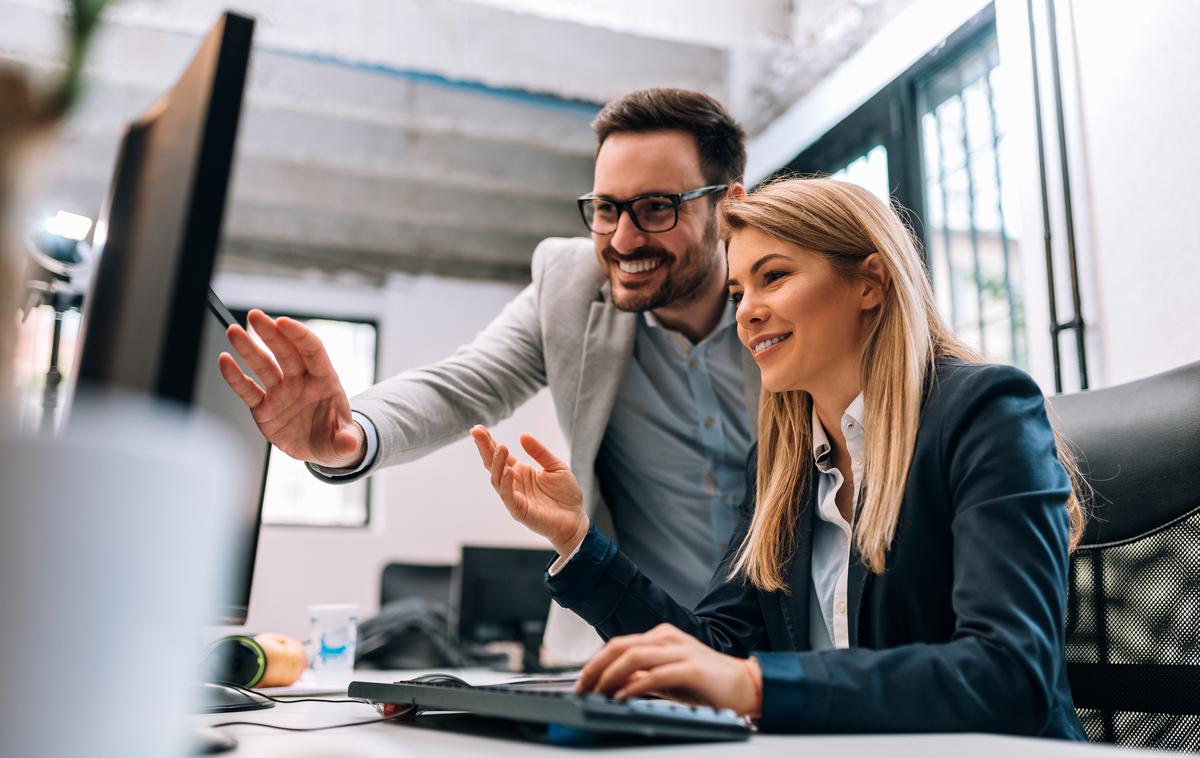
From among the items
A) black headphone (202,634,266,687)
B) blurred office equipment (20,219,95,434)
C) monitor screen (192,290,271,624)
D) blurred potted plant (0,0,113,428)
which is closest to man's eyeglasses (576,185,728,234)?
monitor screen (192,290,271,624)

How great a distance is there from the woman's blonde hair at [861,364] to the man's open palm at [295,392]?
1.95 feet

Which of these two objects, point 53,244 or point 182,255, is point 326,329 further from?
point 182,255

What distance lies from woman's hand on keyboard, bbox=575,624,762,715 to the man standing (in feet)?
3.34

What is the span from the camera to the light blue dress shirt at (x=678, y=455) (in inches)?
71.1

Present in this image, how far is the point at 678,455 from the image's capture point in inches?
73.1

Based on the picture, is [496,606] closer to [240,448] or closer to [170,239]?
[240,448]

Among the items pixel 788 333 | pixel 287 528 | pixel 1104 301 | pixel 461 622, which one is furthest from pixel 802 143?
pixel 287 528

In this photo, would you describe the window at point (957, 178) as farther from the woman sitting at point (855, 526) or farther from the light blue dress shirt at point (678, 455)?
the woman sitting at point (855, 526)

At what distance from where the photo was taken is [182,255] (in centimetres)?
54

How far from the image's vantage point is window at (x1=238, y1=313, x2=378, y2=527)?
673 cm

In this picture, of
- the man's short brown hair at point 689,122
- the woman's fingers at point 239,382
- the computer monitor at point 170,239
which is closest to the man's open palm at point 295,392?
the woman's fingers at point 239,382

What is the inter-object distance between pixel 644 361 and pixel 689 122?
0.48m

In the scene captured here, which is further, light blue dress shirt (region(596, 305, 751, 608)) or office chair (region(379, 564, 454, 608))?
office chair (region(379, 564, 454, 608))

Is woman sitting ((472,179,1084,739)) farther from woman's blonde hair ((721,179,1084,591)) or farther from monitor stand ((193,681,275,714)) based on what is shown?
monitor stand ((193,681,275,714))
